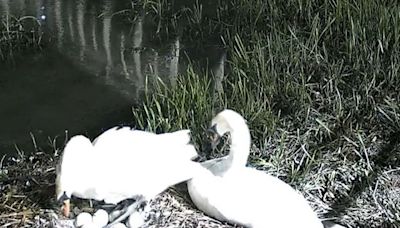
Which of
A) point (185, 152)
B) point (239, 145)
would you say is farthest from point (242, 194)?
point (185, 152)

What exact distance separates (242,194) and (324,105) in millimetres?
1148

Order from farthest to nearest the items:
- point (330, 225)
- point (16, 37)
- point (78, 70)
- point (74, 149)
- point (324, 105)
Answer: point (16, 37)
point (78, 70)
point (324, 105)
point (330, 225)
point (74, 149)

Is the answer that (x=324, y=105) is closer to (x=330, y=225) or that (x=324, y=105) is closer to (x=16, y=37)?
(x=330, y=225)

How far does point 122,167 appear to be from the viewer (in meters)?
Answer: 2.73

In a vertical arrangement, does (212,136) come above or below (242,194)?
above

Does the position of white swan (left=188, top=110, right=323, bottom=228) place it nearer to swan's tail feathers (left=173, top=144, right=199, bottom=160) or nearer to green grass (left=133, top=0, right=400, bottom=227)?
swan's tail feathers (left=173, top=144, right=199, bottom=160)

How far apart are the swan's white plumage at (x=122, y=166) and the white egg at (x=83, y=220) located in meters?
0.08

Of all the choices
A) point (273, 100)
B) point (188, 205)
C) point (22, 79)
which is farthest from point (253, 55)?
point (22, 79)

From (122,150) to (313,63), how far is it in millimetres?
1618

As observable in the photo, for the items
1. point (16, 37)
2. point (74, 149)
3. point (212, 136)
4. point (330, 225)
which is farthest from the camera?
point (16, 37)

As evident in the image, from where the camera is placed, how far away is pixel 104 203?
2.83 metres

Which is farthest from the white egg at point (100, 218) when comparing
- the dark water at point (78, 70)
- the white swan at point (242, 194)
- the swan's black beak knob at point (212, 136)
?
the dark water at point (78, 70)

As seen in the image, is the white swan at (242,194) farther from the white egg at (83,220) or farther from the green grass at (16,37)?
the green grass at (16,37)

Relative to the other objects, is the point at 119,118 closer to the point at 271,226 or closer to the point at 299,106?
the point at 299,106
